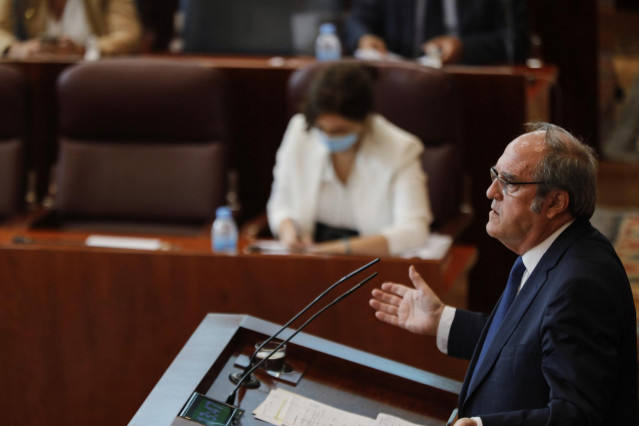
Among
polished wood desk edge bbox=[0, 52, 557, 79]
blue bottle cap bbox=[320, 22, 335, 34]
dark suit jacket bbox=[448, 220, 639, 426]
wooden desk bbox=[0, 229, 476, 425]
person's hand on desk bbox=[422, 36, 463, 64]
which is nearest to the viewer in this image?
dark suit jacket bbox=[448, 220, 639, 426]

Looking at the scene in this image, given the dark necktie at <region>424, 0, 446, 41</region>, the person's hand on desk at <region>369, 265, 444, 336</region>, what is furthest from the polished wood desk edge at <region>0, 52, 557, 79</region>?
the person's hand on desk at <region>369, 265, 444, 336</region>

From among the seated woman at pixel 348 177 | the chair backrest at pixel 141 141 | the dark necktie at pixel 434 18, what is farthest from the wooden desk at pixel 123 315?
the dark necktie at pixel 434 18

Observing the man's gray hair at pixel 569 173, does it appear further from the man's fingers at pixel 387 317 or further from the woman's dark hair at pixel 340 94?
the woman's dark hair at pixel 340 94

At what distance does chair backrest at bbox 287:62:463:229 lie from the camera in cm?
316

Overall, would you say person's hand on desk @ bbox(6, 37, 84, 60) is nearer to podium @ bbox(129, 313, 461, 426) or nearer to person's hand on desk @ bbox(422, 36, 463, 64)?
person's hand on desk @ bbox(422, 36, 463, 64)

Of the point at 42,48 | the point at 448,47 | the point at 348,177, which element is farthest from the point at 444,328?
the point at 42,48

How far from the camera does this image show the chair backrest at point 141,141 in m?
3.35

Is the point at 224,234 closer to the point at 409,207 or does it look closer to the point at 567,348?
the point at 409,207

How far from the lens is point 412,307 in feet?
6.31

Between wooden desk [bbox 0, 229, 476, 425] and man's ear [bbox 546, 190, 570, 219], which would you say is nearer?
man's ear [bbox 546, 190, 570, 219]

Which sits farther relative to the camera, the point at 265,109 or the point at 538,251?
the point at 265,109

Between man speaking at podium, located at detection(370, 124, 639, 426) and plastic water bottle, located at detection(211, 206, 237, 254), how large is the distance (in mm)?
1234

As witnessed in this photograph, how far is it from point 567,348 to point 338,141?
163 cm

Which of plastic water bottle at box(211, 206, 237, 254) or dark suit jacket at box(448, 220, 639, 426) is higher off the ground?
dark suit jacket at box(448, 220, 639, 426)
